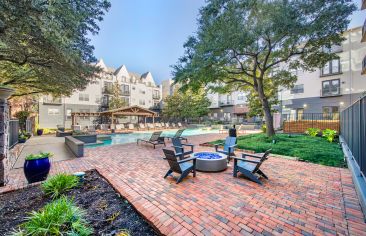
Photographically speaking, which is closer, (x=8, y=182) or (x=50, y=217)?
(x=50, y=217)

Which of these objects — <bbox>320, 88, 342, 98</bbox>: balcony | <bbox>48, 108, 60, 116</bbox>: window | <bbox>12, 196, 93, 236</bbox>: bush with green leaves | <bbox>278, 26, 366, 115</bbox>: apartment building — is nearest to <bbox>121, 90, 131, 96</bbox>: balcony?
<bbox>48, 108, 60, 116</bbox>: window

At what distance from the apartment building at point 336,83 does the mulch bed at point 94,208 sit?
848 inches

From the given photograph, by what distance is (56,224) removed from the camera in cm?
248

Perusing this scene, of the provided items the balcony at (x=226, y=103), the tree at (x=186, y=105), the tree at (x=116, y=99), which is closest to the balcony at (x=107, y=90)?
the tree at (x=116, y=99)

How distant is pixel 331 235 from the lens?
8.41 feet

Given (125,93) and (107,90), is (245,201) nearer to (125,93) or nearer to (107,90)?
(107,90)

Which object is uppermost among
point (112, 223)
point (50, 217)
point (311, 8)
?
point (311, 8)

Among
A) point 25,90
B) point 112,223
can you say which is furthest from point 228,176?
point 25,90

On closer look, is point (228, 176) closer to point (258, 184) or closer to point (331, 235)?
point (258, 184)

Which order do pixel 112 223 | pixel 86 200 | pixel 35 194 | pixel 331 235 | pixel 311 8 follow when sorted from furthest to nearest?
pixel 311 8 < pixel 35 194 < pixel 86 200 < pixel 112 223 < pixel 331 235

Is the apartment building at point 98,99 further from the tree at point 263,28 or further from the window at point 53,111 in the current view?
the tree at point 263,28

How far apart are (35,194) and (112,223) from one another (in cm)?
248

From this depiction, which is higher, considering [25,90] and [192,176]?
[25,90]

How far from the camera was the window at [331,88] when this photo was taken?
21.9 m
